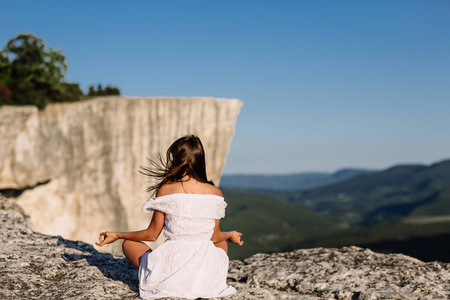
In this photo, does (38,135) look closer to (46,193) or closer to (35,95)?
(35,95)

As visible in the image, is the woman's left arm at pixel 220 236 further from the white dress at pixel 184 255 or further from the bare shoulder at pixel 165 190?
the bare shoulder at pixel 165 190

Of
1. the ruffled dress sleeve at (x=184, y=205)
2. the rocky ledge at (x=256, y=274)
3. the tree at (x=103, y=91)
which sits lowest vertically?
the rocky ledge at (x=256, y=274)

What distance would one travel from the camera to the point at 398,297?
7.53 m

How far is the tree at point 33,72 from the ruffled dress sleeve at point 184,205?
2639 cm

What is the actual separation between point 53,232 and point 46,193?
9.65 ft

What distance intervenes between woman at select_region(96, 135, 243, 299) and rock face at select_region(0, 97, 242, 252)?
2504 cm

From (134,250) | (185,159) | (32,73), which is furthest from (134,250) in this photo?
(32,73)

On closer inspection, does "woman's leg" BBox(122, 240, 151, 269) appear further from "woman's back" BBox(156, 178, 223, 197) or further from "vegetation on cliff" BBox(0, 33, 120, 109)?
"vegetation on cliff" BBox(0, 33, 120, 109)

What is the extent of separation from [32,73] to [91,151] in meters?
7.12

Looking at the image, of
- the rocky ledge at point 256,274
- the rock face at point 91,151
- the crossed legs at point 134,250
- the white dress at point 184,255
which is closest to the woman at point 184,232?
the white dress at point 184,255

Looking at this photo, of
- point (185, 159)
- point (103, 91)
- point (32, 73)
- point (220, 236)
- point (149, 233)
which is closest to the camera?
point (185, 159)

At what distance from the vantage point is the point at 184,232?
22.5 ft

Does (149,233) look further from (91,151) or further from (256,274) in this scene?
(91,151)

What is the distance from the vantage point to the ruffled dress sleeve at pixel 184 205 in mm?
6734
